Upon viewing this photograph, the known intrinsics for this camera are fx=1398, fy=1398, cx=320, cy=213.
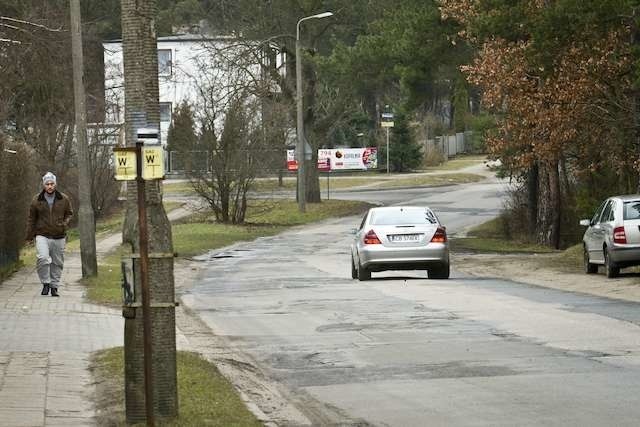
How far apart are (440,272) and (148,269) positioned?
→ 17932 millimetres

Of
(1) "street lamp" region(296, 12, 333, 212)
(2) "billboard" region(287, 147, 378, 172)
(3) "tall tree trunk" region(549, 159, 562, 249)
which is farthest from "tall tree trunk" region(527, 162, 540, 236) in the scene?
(2) "billboard" region(287, 147, 378, 172)

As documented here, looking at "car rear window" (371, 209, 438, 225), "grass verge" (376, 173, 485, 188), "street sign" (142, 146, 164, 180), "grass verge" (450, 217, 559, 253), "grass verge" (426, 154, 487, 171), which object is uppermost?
"street sign" (142, 146, 164, 180)

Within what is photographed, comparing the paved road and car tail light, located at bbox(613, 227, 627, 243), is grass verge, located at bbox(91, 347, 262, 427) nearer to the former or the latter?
the paved road

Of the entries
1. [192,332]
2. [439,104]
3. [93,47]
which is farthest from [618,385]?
[439,104]

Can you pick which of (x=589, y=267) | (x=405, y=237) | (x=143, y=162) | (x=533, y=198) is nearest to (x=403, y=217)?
(x=405, y=237)

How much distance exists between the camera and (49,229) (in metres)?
21.6

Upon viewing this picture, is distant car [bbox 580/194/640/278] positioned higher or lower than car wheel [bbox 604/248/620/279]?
higher

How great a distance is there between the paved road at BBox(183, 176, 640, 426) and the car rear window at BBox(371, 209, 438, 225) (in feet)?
3.79

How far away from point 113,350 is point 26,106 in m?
36.6

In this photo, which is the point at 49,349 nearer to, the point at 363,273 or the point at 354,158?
the point at 363,273

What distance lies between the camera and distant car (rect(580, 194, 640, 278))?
2545 centimetres

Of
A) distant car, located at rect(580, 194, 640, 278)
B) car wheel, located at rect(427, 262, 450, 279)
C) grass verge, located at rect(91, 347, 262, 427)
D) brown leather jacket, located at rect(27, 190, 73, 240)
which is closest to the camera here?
grass verge, located at rect(91, 347, 262, 427)

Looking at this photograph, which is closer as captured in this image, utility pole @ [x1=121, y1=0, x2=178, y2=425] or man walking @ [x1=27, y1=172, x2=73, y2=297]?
utility pole @ [x1=121, y1=0, x2=178, y2=425]

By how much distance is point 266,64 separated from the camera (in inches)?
2405
